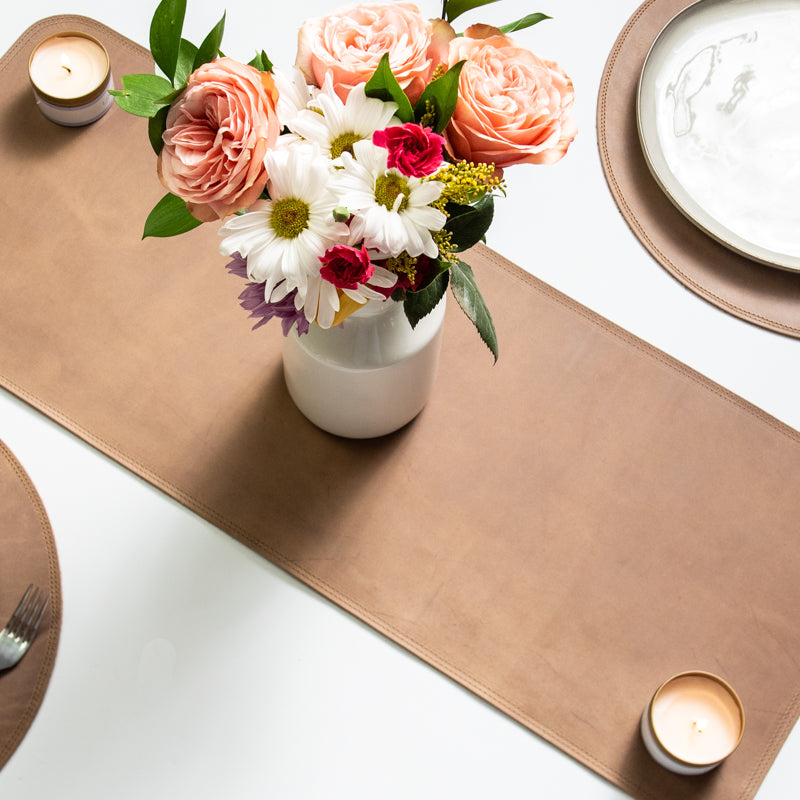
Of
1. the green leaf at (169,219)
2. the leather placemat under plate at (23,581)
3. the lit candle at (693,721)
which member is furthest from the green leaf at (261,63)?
the lit candle at (693,721)

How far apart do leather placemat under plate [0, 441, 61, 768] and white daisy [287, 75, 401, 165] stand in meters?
0.62

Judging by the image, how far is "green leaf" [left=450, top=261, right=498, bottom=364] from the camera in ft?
2.55

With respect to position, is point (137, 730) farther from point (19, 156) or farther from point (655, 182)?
point (655, 182)

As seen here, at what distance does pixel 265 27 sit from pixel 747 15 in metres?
0.63

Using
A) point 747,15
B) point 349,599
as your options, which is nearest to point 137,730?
point 349,599

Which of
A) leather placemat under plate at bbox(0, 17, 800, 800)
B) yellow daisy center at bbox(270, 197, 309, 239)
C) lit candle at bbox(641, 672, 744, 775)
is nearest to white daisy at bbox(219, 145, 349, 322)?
yellow daisy center at bbox(270, 197, 309, 239)

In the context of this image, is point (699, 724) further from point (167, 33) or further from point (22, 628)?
point (167, 33)

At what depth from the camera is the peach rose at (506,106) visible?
65 centimetres

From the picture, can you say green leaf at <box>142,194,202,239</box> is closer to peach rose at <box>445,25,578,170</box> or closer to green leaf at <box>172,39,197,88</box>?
green leaf at <box>172,39,197,88</box>

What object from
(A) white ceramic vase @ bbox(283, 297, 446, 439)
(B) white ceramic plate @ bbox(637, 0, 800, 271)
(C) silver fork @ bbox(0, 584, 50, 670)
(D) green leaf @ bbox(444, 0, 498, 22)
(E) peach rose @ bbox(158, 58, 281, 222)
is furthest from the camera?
(B) white ceramic plate @ bbox(637, 0, 800, 271)

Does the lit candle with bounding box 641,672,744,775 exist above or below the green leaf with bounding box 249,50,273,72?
below

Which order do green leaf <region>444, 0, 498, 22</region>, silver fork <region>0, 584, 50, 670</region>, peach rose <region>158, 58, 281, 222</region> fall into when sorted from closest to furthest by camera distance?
1. peach rose <region>158, 58, 281, 222</region>
2. green leaf <region>444, 0, 498, 22</region>
3. silver fork <region>0, 584, 50, 670</region>

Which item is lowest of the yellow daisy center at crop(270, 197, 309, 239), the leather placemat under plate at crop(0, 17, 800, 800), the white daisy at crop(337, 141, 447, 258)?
the leather placemat under plate at crop(0, 17, 800, 800)

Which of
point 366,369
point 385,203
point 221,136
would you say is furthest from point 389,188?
point 366,369
